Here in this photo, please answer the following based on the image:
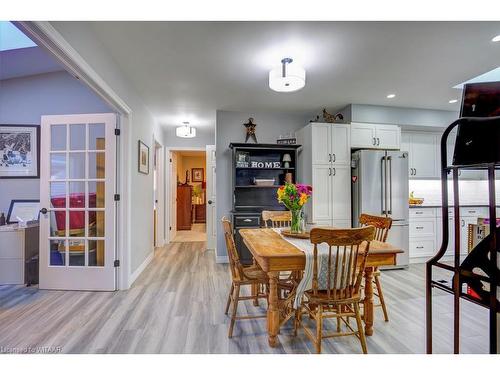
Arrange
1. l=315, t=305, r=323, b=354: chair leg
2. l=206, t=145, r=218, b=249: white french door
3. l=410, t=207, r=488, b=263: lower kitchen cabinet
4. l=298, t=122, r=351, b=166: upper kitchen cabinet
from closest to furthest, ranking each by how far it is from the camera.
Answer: l=315, t=305, r=323, b=354: chair leg
l=298, t=122, r=351, b=166: upper kitchen cabinet
l=410, t=207, r=488, b=263: lower kitchen cabinet
l=206, t=145, r=218, b=249: white french door

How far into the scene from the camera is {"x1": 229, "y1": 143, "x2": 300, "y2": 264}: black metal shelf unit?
169 inches

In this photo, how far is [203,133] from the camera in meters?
5.93

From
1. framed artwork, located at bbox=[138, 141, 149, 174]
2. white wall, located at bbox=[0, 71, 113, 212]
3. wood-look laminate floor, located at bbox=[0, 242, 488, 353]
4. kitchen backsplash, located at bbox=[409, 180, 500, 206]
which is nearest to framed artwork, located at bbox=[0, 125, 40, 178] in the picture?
white wall, located at bbox=[0, 71, 113, 212]

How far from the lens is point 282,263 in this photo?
1.83 m

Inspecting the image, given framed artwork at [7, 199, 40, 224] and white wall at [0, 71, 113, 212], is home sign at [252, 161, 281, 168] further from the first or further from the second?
framed artwork at [7, 199, 40, 224]

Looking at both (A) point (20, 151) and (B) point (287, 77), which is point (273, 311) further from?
(A) point (20, 151)

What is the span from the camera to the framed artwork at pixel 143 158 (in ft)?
12.3

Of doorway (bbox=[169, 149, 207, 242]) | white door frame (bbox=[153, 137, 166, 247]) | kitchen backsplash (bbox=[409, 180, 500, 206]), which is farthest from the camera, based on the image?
doorway (bbox=[169, 149, 207, 242])

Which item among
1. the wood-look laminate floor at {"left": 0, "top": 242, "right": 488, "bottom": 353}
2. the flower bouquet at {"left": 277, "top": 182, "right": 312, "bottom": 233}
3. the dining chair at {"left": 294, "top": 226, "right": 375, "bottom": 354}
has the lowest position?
the wood-look laminate floor at {"left": 0, "top": 242, "right": 488, "bottom": 353}

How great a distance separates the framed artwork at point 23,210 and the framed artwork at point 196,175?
5.97 metres

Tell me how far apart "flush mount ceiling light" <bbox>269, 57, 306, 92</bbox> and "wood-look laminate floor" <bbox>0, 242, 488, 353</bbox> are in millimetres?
2204

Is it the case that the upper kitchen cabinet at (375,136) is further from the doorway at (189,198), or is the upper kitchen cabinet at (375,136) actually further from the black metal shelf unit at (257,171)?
the doorway at (189,198)
